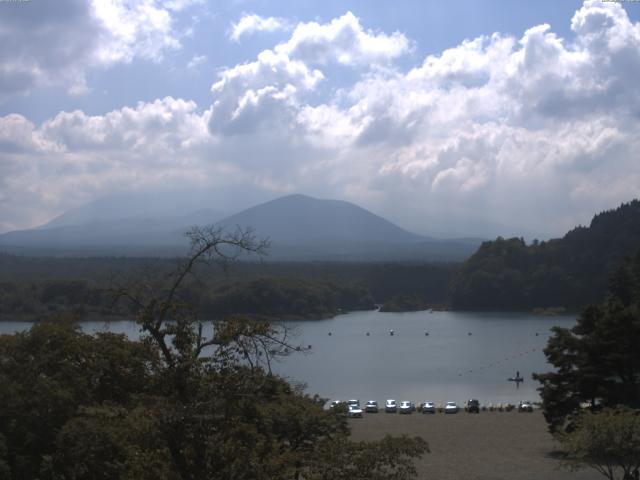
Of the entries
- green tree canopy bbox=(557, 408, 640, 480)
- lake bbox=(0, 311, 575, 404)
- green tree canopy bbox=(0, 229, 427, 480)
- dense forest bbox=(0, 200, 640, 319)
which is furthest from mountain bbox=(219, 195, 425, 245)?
green tree canopy bbox=(0, 229, 427, 480)

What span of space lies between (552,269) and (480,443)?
37.9 meters

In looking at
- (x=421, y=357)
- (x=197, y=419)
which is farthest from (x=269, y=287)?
(x=197, y=419)

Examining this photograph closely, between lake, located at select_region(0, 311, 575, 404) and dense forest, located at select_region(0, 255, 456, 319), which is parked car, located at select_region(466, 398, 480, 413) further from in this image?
dense forest, located at select_region(0, 255, 456, 319)

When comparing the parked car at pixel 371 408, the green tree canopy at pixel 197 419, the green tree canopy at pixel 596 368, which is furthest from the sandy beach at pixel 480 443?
the green tree canopy at pixel 197 419

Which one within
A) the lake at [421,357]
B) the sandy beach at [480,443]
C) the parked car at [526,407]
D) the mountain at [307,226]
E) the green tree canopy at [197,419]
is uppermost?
the mountain at [307,226]

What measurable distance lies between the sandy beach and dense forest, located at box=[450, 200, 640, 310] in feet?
105

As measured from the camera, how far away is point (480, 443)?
40.9 feet

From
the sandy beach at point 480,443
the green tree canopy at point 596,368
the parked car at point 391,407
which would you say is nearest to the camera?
the sandy beach at point 480,443

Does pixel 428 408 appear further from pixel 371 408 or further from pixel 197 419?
pixel 197 419

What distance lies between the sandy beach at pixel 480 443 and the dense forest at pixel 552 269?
32.1m

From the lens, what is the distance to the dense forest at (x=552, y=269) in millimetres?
47031

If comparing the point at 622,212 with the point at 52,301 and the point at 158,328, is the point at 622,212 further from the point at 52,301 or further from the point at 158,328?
the point at 158,328

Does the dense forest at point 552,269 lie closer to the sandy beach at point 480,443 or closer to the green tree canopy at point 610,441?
the sandy beach at point 480,443

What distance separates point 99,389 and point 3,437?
1.11 m
